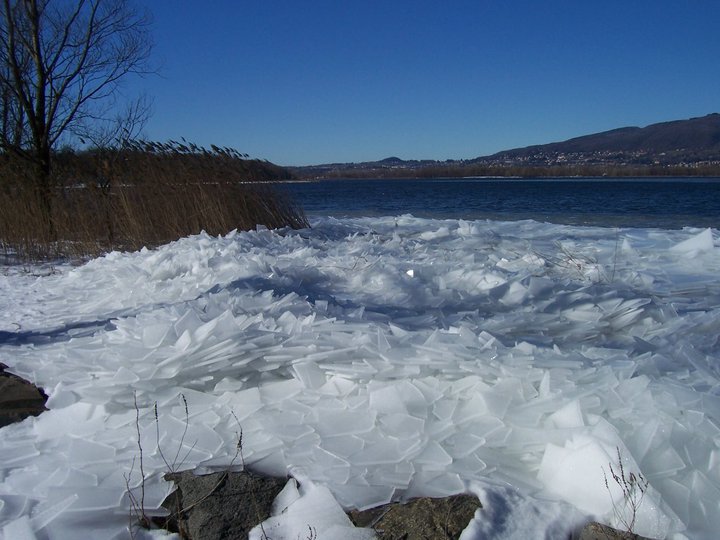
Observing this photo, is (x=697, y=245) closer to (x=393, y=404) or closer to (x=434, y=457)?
(x=393, y=404)

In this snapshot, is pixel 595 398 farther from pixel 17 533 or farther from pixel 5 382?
pixel 5 382

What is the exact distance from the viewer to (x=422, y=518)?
6.61ft

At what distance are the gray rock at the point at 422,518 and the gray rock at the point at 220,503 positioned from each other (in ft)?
1.13

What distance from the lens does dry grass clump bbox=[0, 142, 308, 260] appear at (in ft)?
27.9

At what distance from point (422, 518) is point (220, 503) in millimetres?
735

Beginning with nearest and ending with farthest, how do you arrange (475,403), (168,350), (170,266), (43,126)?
(475,403)
(168,350)
(170,266)
(43,126)

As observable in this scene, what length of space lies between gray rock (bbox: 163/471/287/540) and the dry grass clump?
6.76 m

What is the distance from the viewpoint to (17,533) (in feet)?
6.52

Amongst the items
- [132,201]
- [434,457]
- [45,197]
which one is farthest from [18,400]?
[45,197]

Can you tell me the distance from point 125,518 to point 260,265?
3.25m

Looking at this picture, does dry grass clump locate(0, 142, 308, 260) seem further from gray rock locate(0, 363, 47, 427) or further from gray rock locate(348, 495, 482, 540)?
gray rock locate(348, 495, 482, 540)

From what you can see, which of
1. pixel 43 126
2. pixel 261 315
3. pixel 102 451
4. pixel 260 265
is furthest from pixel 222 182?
pixel 102 451

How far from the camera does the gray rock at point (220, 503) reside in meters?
2.12

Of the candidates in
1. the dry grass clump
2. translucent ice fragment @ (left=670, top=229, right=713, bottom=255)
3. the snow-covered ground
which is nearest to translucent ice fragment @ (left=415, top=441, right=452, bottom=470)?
the snow-covered ground
